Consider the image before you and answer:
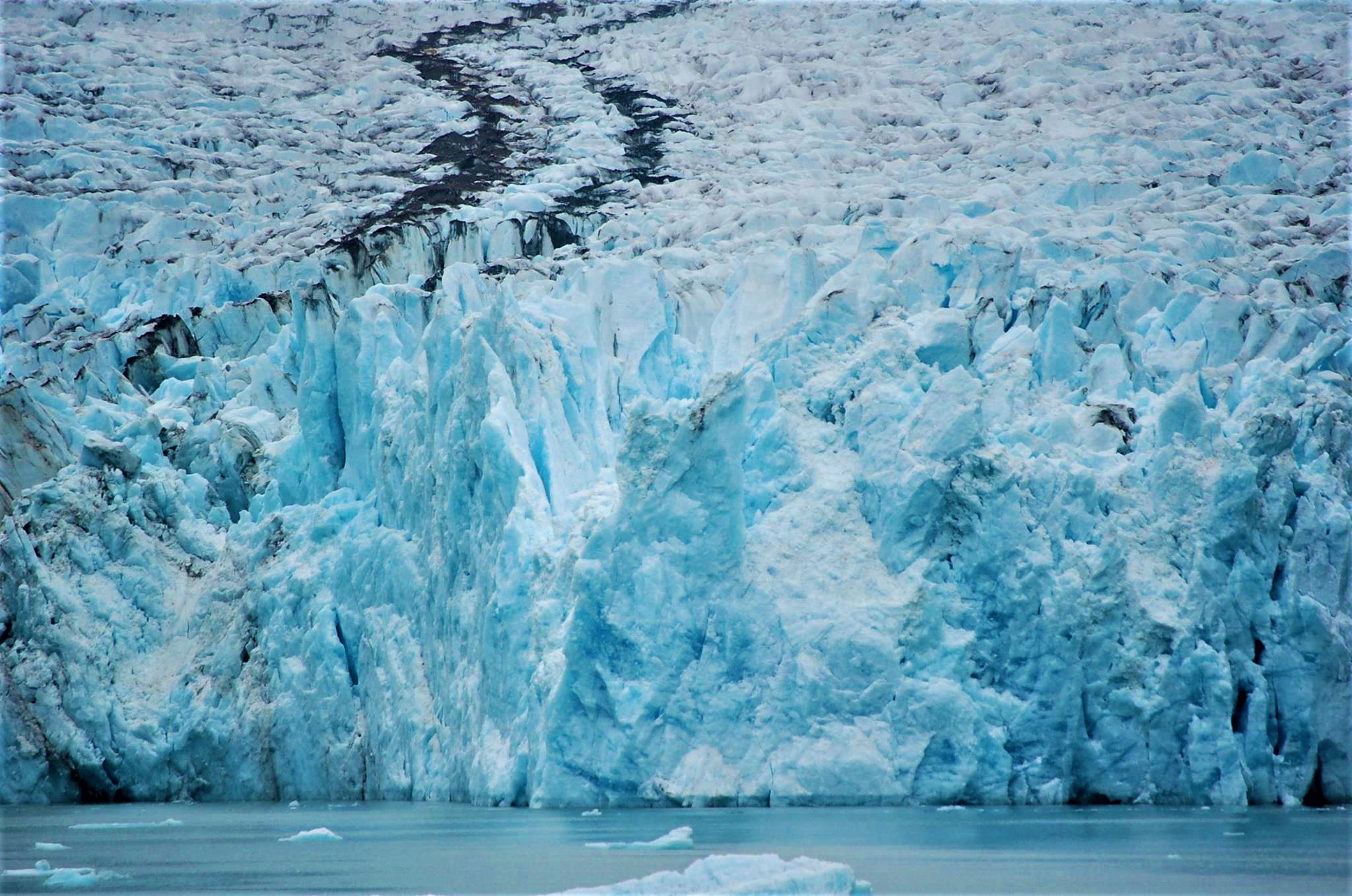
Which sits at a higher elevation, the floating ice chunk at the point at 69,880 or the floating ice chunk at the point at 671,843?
the floating ice chunk at the point at 671,843

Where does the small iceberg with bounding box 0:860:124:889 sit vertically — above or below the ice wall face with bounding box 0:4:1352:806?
below

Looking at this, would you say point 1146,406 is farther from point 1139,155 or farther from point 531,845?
point 1139,155

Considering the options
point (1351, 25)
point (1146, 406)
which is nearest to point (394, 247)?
point (1146, 406)

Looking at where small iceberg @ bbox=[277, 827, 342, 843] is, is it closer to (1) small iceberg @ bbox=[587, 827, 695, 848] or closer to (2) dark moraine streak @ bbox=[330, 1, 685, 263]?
(1) small iceberg @ bbox=[587, 827, 695, 848]

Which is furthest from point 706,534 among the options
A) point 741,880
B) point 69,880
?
point 741,880

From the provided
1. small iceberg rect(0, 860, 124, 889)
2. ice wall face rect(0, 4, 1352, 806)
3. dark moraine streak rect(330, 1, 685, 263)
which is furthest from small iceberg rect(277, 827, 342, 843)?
dark moraine streak rect(330, 1, 685, 263)

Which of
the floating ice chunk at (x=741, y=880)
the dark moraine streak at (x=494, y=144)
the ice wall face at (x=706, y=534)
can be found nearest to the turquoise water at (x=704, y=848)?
the ice wall face at (x=706, y=534)

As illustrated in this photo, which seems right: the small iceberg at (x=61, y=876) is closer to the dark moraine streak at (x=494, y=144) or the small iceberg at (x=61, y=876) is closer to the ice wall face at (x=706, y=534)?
the ice wall face at (x=706, y=534)
